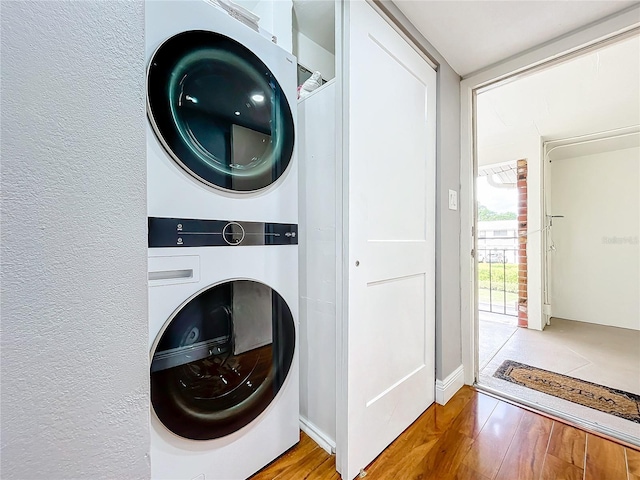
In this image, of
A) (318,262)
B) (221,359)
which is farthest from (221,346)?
(318,262)

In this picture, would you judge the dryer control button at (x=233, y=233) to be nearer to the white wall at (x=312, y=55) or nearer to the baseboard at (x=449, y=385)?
the white wall at (x=312, y=55)

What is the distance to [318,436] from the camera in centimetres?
133

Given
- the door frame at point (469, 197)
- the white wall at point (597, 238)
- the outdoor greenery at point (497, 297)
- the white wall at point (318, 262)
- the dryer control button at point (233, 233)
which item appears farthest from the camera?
the outdoor greenery at point (497, 297)

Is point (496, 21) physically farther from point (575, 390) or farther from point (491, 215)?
point (491, 215)

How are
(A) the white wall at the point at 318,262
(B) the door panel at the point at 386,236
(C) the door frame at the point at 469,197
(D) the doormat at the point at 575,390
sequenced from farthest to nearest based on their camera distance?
(C) the door frame at the point at 469,197
(D) the doormat at the point at 575,390
(A) the white wall at the point at 318,262
(B) the door panel at the point at 386,236

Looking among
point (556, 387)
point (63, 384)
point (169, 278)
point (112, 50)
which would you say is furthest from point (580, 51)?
point (63, 384)

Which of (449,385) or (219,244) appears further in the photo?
(449,385)

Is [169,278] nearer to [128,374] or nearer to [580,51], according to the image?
[128,374]

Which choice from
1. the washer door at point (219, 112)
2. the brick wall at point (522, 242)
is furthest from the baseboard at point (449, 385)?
the brick wall at point (522, 242)

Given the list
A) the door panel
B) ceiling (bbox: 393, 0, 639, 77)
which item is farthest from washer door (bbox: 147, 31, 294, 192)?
ceiling (bbox: 393, 0, 639, 77)

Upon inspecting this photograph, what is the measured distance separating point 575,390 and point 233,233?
2384 millimetres

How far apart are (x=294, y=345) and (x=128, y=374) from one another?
88 cm

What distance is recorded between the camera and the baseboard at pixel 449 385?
166cm

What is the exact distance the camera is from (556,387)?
1.87 meters
